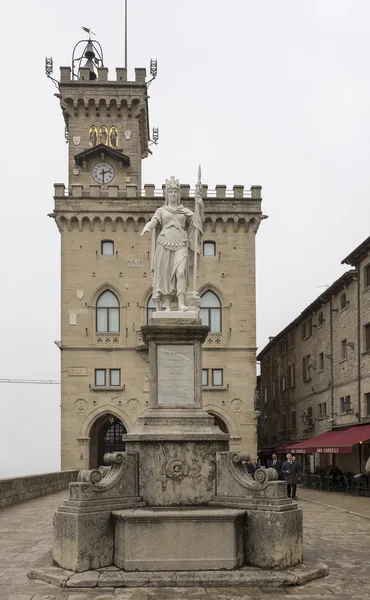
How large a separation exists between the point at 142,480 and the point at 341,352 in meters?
30.5

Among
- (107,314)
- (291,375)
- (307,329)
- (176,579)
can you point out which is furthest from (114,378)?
(176,579)

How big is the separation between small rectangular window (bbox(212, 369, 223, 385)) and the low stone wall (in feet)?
40.2

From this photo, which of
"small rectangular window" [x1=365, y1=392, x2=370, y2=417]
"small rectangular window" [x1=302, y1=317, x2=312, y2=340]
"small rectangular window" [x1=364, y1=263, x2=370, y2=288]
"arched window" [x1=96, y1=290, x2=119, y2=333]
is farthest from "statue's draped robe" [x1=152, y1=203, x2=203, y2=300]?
"small rectangular window" [x1=302, y1=317, x2=312, y2=340]

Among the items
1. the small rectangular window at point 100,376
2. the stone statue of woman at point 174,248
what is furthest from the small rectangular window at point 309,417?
the stone statue of woman at point 174,248

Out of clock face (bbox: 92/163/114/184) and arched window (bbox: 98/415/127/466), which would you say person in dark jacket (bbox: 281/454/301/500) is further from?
clock face (bbox: 92/163/114/184)

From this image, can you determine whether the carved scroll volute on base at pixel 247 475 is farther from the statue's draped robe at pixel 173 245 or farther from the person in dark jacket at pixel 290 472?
the person in dark jacket at pixel 290 472

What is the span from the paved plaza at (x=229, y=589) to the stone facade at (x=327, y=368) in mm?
15194

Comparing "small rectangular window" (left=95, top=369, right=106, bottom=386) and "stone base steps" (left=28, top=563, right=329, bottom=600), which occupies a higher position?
"small rectangular window" (left=95, top=369, right=106, bottom=386)

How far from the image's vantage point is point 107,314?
45188 millimetres

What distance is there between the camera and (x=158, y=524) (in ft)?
33.2

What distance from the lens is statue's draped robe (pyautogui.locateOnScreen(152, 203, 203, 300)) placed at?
1251 centimetres

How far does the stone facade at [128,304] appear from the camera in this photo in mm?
44219

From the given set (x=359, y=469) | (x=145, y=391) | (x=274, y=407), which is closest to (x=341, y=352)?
(x=359, y=469)

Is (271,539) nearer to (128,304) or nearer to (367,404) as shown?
(367,404)
